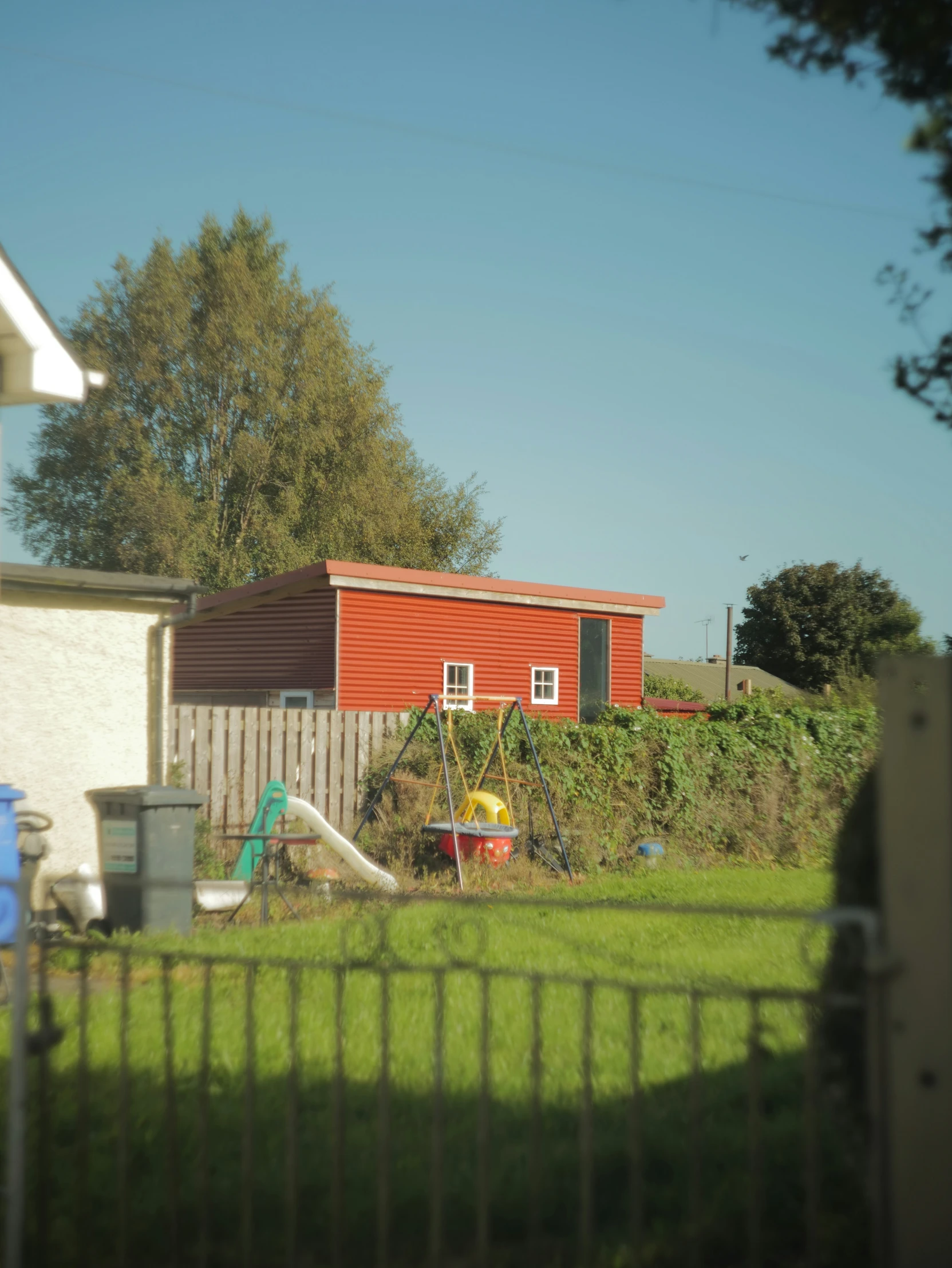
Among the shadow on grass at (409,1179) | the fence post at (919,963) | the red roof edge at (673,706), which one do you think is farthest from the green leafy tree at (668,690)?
the fence post at (919,963)

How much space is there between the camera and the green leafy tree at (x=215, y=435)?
116 feet

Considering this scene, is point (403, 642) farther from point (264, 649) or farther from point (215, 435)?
point (215, 435)

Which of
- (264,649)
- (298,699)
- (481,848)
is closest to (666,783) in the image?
(481,848)

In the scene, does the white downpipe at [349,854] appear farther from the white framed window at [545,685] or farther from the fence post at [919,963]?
the white framed window at [545,685]

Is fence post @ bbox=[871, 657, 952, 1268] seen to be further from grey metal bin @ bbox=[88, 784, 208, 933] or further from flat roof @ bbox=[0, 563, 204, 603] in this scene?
flat roof @ bbox=[0, 563, 204, 603]

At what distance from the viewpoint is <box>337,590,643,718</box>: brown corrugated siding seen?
2025 cm

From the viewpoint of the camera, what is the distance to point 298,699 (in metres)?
20.8

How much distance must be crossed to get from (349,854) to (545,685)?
40.5 feet

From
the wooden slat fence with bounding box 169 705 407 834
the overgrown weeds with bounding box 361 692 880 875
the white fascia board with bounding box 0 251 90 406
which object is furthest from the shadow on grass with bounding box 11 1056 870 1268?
the overgrown weeds with bounding box 361 692 880 875

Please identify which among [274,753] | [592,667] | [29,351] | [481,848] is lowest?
[481,848]

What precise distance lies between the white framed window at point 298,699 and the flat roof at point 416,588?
A: 1765 millimetres

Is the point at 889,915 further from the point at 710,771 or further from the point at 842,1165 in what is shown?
the point at 710,771

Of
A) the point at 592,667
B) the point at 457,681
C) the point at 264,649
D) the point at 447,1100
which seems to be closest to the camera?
the point at 447,1100

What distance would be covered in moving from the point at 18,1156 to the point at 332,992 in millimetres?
3629
